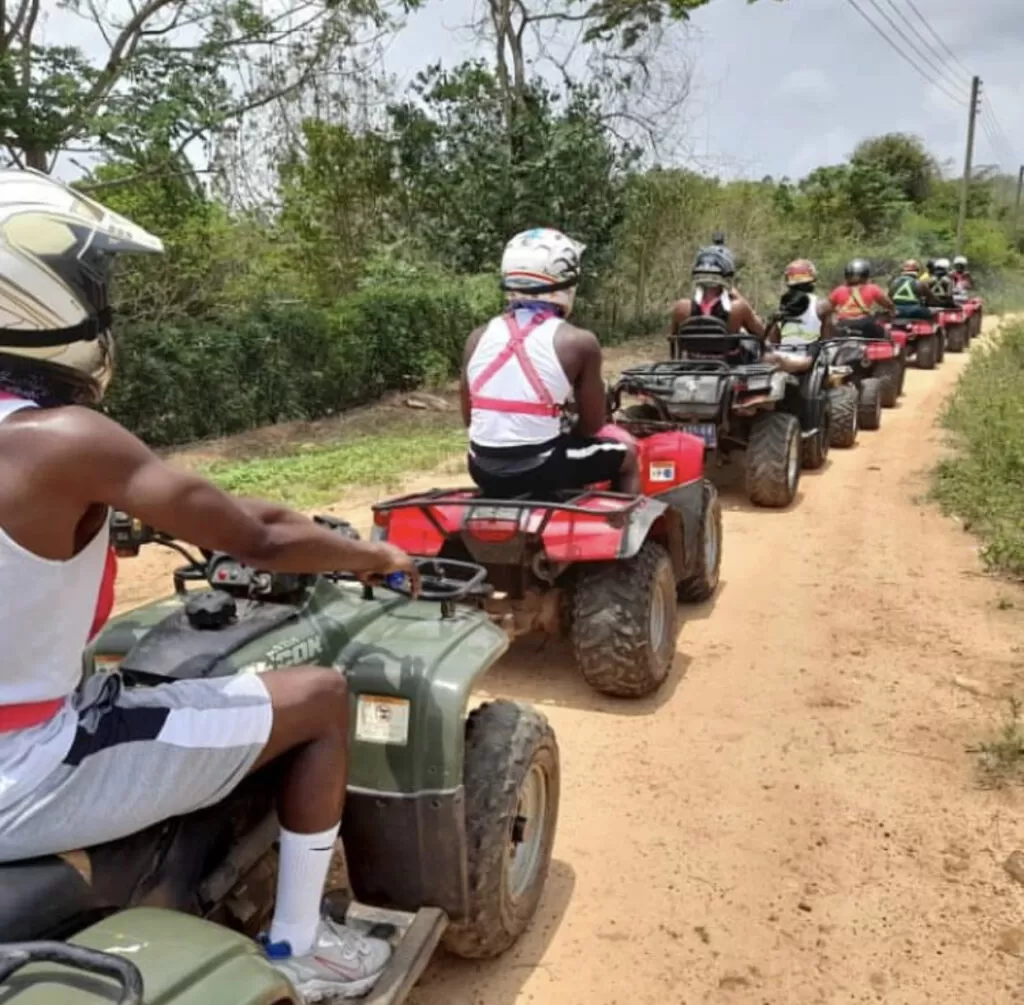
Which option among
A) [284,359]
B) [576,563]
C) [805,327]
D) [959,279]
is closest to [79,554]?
[576,563]

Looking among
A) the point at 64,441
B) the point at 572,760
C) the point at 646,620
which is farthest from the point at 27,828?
the point at 646,620

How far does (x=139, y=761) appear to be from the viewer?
211cm

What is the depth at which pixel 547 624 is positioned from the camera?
5262mm

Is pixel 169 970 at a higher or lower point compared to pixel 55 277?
lower

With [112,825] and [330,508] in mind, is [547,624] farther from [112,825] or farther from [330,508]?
[330,508]

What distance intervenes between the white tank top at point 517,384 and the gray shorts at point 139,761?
291cm

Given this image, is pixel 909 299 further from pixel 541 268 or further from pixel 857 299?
pixel 541 268

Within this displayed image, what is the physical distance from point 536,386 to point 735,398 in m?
3.84

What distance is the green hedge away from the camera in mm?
11688

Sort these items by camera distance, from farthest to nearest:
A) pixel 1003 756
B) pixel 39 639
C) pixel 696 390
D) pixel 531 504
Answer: pixel 696 390 → pixel 531 504 → pixel 1003 756 → pixel 39 639

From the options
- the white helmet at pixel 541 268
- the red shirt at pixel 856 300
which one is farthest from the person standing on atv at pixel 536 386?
the red shirt at pixel 856 300

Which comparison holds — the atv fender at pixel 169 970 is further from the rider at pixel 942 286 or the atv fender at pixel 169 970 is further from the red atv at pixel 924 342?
the rider at pixel 942 286

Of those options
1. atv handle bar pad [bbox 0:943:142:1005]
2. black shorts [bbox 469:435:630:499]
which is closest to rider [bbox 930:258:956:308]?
black shorts [bbox 469:435:630:499]

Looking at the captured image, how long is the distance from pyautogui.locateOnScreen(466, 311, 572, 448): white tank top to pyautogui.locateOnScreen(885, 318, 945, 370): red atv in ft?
46.9
